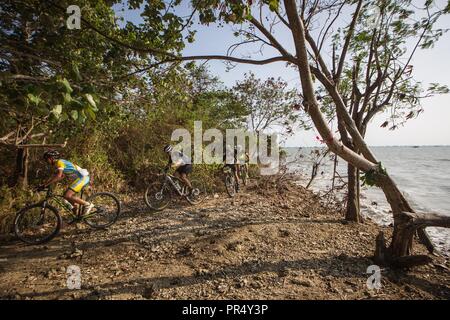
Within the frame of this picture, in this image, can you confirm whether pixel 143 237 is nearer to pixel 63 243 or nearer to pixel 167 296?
pixel 63 243

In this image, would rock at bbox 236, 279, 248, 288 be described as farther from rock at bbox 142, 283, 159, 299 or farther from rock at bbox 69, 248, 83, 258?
rock at bbox 69, 248, 83, 258

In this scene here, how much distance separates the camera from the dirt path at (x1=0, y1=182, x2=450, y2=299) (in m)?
3.50

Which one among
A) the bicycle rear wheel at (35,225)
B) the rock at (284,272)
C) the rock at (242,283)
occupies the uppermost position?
the bicycle rear wheel at (35,225)

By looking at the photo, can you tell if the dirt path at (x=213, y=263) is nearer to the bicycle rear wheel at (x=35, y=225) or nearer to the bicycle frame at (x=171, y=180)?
the bicycle rear wheel at (x=35, y=225)

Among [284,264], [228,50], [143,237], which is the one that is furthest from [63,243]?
[228,50]

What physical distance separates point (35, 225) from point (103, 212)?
1442 millimetres

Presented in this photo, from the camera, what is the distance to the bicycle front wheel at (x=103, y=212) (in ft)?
19.1

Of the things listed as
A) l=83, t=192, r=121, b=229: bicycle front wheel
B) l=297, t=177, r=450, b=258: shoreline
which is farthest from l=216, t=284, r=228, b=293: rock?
l=297, t=177, r=450, b=258: shoreline

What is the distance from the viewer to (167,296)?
3365mm

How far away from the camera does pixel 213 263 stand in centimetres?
422

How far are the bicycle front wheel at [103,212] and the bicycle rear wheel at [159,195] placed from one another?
3.33ft

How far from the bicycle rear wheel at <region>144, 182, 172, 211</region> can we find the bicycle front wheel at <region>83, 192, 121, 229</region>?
3.33 feet

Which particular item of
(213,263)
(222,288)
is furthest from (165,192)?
(222,288)

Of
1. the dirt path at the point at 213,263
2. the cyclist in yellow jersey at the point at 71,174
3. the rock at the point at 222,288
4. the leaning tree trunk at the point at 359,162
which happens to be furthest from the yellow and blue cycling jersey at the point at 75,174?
the leaning tree trunk at the point at 359,162
